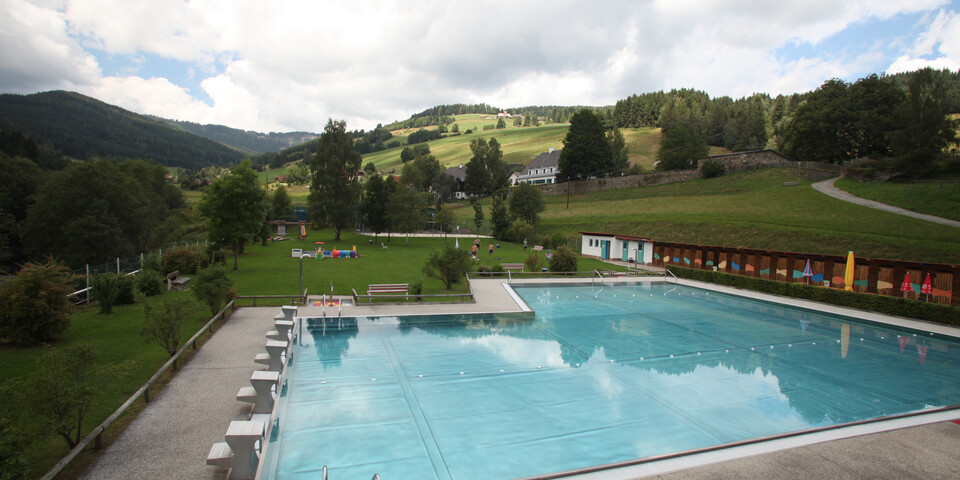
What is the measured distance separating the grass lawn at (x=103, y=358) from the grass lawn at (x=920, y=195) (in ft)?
135

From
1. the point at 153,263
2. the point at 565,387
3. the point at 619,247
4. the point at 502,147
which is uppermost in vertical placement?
the point at 502,147

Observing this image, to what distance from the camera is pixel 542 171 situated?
85.7 metres

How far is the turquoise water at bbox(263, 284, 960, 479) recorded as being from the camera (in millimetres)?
7785

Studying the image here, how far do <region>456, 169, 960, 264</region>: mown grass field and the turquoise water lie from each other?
1253 cm

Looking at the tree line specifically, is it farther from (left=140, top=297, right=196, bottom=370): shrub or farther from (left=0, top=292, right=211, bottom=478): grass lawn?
(left=0, top=292, right=211, bottom=478): grass lawn

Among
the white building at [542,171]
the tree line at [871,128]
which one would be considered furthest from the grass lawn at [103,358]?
the white building at [542,171]

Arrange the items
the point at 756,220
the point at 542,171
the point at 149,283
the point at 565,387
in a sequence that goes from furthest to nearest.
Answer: the point at 542,171, the point at 756,220, the point at 149,283, the point at 565,387

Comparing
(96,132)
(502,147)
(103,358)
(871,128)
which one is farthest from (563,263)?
(96,132)

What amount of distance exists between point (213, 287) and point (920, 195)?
4466 cm

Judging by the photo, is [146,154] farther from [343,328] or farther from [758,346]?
[758,346]

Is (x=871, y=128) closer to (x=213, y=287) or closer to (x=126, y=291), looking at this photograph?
(x=213, y=287)

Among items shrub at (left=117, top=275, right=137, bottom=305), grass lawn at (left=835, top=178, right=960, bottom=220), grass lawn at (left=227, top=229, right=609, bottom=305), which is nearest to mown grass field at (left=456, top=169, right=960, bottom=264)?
grass lawn at (left=835, top=178, right=960, bottom=220)

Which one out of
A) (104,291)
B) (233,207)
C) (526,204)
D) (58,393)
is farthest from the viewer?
(526,204)

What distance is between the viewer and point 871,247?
25906mm
